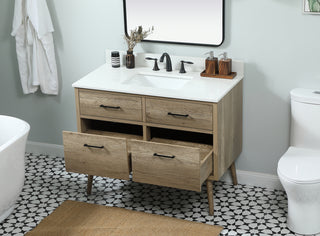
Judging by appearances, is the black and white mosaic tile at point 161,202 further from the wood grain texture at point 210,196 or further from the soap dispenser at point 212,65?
the soap dispenser at point 212,65

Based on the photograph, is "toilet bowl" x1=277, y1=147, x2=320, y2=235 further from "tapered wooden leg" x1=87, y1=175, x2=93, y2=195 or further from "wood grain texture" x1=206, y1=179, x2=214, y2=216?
"tapered wooden leg" x1=87, y1=175, x2=93, y2=195

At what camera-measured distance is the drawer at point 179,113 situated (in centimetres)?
313

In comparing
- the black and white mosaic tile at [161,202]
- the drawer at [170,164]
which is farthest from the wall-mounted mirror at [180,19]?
the black and white mosaic tile at [161,202]

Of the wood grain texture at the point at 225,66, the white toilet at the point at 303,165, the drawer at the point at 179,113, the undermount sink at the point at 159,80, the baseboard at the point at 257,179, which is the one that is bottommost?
the baseboard at the point at 257,179

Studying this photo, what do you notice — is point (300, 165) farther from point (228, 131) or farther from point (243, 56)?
point (243, 56)

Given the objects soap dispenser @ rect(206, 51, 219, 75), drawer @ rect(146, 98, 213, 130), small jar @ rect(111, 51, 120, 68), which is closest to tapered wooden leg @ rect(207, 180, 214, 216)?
drawer @ rect(146, 98, 213, 130)

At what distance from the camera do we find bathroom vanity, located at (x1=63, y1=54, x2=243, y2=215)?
3084mm

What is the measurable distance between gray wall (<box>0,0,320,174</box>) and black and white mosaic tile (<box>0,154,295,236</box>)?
26 centimetres

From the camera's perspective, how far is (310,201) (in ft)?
9.91

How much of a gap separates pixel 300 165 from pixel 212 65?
815 millimetres

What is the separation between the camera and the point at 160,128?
3598mm

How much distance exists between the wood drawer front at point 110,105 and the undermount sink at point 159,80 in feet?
0.57

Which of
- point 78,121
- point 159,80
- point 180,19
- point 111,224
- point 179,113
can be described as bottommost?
point 111,224

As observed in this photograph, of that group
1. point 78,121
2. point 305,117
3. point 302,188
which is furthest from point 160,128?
point 302,188
